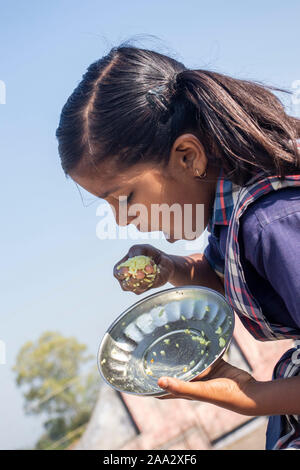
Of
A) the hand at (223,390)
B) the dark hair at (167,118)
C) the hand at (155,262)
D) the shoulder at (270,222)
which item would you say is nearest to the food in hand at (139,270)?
the hand at (155,262)

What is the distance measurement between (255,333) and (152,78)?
3.31 ft

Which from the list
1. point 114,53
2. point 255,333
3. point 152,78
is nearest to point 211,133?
point 152,78

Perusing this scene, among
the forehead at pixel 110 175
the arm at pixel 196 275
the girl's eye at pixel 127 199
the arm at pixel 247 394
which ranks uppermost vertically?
the forehead at pixel 110 175

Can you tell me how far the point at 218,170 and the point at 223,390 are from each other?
2.52 feet

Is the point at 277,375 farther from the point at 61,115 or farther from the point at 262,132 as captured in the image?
the point at 61,115

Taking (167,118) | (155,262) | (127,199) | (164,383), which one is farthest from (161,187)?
(164,383)

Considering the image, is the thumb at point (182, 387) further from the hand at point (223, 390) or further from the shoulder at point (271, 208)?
the shoulder at point (271, 208)

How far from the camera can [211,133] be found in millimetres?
1827

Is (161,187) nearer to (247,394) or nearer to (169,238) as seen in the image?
(169,238)

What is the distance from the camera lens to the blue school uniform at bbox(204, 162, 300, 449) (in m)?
1.53

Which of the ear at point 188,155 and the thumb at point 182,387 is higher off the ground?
the ear at point 188,155

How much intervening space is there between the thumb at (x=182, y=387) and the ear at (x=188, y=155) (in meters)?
0.74

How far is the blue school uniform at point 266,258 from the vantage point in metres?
1.53

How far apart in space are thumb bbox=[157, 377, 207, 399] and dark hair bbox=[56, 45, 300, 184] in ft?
2.24
